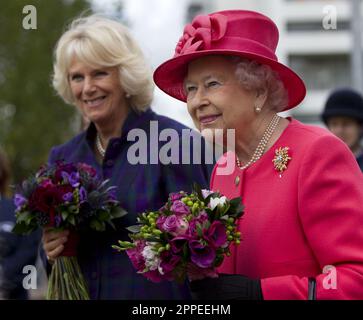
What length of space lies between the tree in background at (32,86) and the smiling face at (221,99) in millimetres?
17334

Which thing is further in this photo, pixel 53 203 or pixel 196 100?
pixel 53 203

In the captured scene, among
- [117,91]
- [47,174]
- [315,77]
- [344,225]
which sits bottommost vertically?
[344,225]

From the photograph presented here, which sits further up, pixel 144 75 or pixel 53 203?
pixel 144 75

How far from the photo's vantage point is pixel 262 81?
10.0ft

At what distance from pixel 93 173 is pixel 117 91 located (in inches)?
18.7

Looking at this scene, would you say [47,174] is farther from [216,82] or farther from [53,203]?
[216,82]

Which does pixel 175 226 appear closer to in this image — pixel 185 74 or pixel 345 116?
A: pixel 185 74

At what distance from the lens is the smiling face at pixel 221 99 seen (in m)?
3.01

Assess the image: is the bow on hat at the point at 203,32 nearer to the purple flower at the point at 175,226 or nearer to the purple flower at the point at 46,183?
the purple flower at the point at 175,226

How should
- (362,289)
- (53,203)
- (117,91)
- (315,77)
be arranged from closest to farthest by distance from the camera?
1. (362,289)
2. (53,203)
3. (117,91)
4. (315,77)

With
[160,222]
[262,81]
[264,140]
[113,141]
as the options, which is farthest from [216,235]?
[113,141]

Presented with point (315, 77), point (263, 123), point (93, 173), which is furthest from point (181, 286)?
point (315, 77)

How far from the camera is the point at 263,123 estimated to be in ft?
10.1

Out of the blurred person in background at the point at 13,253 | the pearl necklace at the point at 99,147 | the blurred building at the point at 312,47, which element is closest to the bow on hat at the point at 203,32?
the pearl necklace at the point at 99,147
